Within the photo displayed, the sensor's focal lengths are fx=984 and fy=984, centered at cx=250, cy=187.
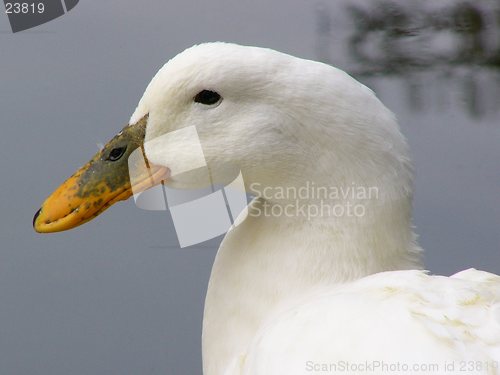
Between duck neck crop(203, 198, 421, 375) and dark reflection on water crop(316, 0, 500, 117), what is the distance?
1380 millimetres

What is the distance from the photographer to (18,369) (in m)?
2.16

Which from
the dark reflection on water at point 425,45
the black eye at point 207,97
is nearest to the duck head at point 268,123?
the black eye at point 207,97

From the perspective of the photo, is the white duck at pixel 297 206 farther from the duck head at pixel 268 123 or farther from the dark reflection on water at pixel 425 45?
the dark reflection on water at pixel 425 45

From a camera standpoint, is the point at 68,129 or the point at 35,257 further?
the point at 68,129

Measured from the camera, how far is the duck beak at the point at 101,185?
1375 millimetres

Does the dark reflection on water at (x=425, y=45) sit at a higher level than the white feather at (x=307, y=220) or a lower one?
lower

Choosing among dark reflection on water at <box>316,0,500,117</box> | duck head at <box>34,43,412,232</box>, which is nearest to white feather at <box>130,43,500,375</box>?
duck head at <box>34,43,412,232</box>

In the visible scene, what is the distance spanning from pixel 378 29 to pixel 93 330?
1348mm

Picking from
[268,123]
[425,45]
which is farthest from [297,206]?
[425,45]

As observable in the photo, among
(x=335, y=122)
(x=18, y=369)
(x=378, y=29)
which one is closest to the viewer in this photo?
(x=335, y=122)

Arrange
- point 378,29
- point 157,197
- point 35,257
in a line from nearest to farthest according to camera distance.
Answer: point 157,197 → point 35,257 → point 378,29

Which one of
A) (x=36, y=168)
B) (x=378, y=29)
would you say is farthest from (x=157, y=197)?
(x=378, y=29)

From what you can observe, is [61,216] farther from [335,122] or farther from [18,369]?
[18,369]

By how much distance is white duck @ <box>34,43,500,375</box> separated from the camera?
123 cm
